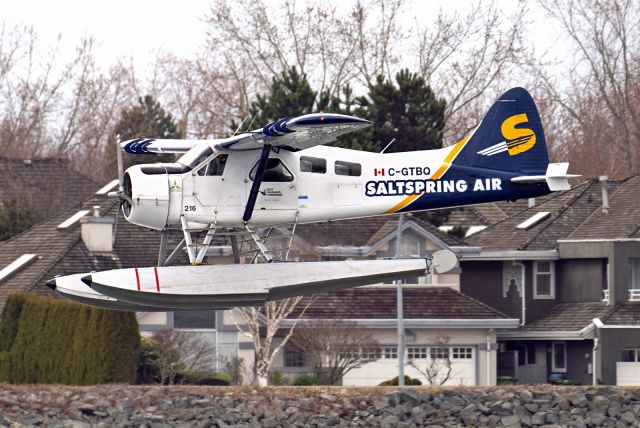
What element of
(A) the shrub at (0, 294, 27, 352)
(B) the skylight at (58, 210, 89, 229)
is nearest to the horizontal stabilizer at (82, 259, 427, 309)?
(A) the shrub at (0, 294, 27, 352)

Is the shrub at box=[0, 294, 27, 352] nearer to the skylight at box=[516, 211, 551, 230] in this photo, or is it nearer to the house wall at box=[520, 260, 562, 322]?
the house wall at box=[520, 260, 562, 322]

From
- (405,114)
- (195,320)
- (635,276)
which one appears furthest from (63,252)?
(635,276)

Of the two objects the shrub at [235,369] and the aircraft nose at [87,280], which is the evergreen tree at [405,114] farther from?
the aircraft nose at [87,280]

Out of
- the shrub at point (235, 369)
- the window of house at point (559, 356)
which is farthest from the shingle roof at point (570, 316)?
the shrub at point (235, 369)

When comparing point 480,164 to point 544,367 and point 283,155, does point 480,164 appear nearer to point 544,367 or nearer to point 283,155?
point 283,155

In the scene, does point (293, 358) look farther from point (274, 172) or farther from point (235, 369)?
point (274, 172)

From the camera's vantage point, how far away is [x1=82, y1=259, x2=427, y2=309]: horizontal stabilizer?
20.7 m

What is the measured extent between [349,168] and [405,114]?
22.8m

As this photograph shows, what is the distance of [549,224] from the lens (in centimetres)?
4403

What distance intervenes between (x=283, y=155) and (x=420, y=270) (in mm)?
2444

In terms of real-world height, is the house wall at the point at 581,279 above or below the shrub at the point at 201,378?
above

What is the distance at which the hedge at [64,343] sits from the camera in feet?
102

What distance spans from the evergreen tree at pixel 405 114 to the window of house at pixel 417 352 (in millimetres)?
6518

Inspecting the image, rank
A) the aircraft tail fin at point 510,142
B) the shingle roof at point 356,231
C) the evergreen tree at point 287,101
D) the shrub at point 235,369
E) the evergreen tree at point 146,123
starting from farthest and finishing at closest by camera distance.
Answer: the evergreen tree at point 146,123 → the evergreen tree at point 287,101 → the shingle roof at point 356,231 → the shrub at point 235,369 → the aircraft tail fin at point 510,142
